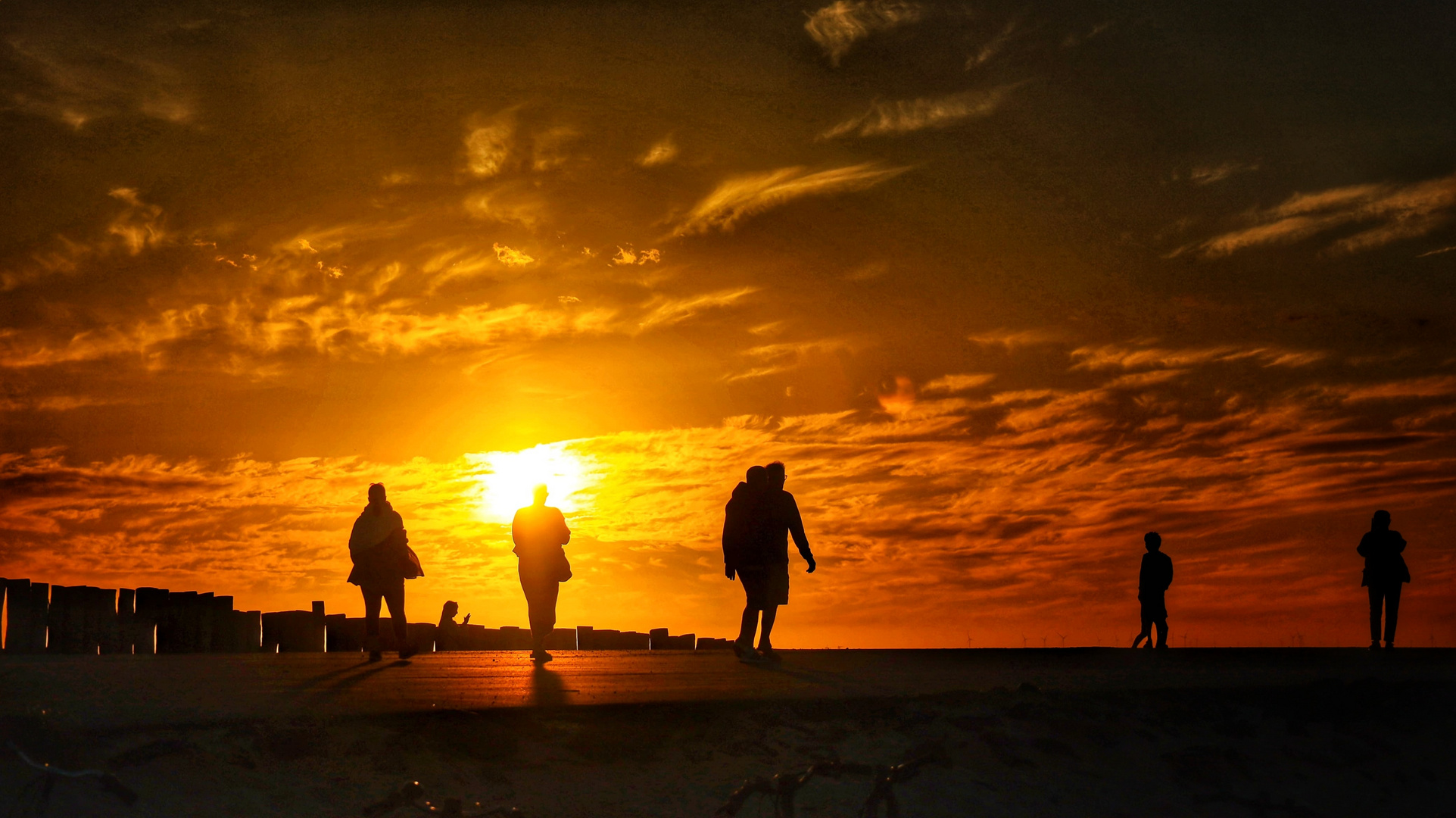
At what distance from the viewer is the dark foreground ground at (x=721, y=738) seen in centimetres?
902

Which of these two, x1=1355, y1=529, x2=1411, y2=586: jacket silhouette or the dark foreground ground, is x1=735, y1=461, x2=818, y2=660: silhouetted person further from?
x1=1355, y1=529, x2=1411, y2=586: jacket silhouette

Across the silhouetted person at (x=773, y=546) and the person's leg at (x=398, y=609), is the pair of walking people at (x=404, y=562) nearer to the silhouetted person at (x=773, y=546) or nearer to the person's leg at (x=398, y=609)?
the person's leg at (x=398, y=609)

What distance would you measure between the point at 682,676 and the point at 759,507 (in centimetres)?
236

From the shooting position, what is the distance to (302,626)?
2434 centimetres

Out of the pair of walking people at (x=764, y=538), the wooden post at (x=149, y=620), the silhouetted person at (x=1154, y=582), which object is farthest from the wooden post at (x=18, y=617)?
the silhouetted person at (x=1154, y=582)

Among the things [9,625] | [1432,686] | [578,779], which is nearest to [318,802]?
[578,779]

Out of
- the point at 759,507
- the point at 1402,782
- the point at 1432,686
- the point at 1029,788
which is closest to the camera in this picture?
the point at 1029,788

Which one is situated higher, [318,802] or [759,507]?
[759,507]

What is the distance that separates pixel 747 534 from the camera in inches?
653

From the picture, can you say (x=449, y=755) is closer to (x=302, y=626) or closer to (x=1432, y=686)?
(x=1432, y=686)

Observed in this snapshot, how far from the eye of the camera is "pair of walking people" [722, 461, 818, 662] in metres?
16.6

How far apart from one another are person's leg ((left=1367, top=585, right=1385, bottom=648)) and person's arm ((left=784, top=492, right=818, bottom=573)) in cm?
1007

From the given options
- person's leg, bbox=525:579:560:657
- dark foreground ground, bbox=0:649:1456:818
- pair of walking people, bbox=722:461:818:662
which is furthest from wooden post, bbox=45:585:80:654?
pair of walking people, bbox=722:461:818:662

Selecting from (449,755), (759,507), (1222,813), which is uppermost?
(759,507)
